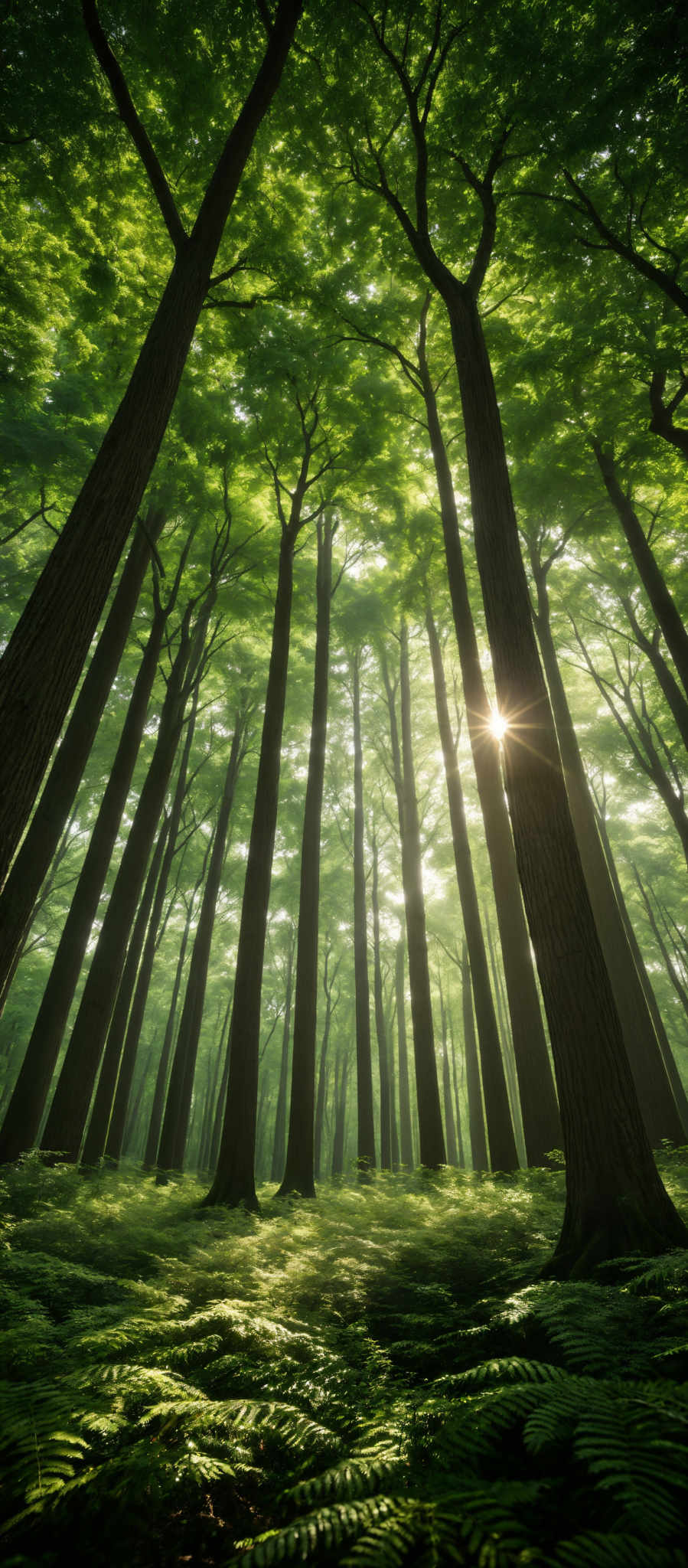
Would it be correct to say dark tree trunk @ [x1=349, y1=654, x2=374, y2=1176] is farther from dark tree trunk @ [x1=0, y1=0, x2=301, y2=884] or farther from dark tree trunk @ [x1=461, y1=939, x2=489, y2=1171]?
dark tree trunk @ [x1=0, y1=0, x2=301, y2=884]

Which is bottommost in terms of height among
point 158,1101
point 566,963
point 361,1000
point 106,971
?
point 566,963

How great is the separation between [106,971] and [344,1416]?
7.39 m

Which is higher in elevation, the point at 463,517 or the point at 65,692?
the point at 463,517

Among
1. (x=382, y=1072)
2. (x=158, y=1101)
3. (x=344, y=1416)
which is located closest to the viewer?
(x=344, y=1416)

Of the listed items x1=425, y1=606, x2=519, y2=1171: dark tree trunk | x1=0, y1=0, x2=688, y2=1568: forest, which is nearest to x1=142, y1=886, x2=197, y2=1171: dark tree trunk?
x1=0, y1=0, x2=688, y2=1568: forest

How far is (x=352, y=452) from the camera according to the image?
10.8 m

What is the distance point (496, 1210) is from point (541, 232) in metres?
11.8

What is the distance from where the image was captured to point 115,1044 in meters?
11.5

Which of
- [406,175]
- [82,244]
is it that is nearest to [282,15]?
[406,175]

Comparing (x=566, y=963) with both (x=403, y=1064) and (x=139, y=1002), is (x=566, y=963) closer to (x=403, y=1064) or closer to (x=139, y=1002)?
(x=139, y=1002)

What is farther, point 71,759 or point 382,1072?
point 382,1072

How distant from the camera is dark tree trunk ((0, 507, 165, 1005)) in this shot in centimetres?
638

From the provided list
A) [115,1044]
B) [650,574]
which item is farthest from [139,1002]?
[650,574]

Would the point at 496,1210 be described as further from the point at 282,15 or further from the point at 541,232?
the point at 282,15
